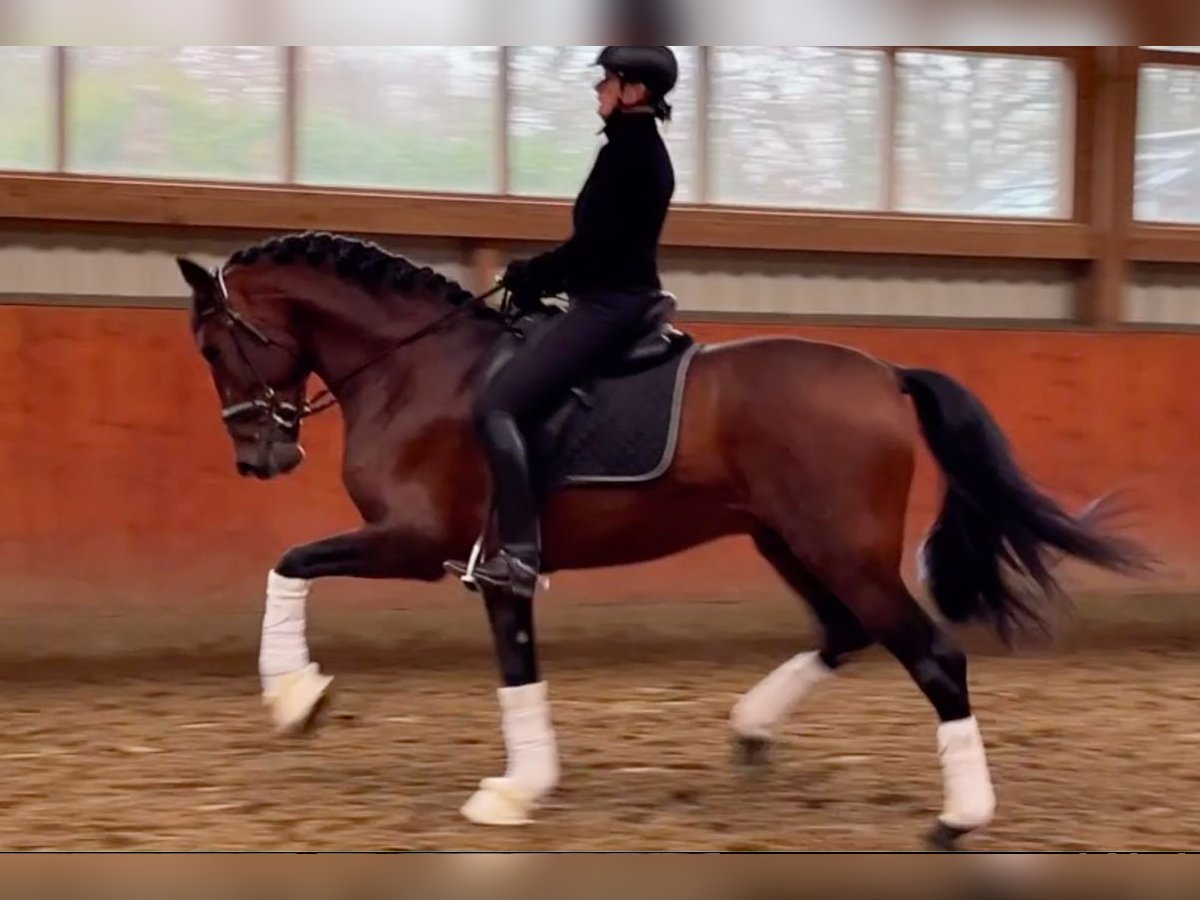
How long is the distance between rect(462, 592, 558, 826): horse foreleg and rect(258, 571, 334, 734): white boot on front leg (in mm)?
454

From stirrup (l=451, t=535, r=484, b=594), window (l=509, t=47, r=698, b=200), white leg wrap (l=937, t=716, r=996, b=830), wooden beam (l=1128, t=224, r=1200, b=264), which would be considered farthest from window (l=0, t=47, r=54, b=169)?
wooden beam (l=1128, t=224, r=1200, b=264)

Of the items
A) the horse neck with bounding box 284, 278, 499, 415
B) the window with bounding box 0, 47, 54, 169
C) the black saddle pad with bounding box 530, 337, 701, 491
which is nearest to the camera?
the black saddle pad with bounding box 530, 337, 701, 491

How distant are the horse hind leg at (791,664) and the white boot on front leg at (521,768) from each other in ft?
2.25

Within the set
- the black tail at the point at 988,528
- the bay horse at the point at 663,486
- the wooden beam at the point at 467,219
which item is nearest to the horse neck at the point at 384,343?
the bay horse at the point at 663,486

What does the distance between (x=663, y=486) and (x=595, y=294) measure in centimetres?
49

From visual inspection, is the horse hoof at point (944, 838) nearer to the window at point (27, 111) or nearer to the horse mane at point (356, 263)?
the horse mane at point (356, 263)

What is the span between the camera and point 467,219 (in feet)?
22.3

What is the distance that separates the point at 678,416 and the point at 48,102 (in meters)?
3.67

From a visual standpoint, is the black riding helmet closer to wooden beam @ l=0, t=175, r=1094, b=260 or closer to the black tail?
the black tail

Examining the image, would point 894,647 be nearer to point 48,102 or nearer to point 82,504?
point 82,504

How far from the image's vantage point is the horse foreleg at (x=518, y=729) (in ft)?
12.3

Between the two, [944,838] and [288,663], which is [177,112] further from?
[944,838]

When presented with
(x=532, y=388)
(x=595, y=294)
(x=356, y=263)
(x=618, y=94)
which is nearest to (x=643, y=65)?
(x=618, y=94)

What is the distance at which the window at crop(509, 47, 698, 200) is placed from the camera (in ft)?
22.4
